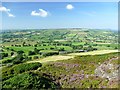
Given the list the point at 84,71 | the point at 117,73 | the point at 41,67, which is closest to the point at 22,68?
the point at 41,67

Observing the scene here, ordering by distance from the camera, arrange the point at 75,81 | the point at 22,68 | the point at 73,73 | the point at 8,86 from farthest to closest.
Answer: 1. the point at 22,68
2. the point at 73,73
3. the point at 75,81
4. the point at 8,86

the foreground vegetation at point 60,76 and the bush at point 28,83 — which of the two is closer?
the bush at point 28,83

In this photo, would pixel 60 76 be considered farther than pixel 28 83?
Yes

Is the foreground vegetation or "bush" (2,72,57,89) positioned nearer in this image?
"bush" (2,72,57,89)

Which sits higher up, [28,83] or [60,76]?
[28,83]

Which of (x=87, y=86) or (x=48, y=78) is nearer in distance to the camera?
(x=87, y=86)

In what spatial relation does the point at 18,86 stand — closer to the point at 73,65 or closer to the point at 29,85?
the point at 29,85

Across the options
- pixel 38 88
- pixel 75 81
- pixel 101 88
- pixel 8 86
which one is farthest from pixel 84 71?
pixel 8 86

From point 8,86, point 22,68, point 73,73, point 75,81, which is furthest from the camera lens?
point 22,68

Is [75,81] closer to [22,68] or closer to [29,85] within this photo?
[29,85]
